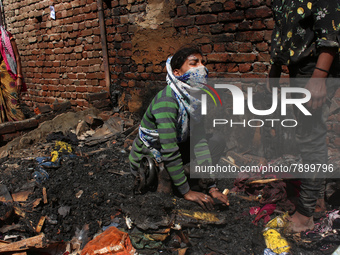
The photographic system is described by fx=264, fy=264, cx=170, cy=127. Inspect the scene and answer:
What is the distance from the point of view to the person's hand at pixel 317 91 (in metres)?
1.89

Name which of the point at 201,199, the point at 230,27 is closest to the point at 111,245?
the point at 201,199

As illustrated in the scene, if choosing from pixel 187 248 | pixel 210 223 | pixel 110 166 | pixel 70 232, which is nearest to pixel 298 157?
pixel 210 223

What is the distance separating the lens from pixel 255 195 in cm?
274

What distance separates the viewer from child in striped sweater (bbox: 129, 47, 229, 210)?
85.4 inches

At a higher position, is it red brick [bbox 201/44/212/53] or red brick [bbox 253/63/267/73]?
red brick [bbox 201/44/212/53]

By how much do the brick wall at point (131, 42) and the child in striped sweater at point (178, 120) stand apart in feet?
4.57

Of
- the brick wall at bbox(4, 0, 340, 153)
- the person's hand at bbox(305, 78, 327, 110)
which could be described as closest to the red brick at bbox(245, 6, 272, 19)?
the brick wall at bbox(4, 0, 340, 153)

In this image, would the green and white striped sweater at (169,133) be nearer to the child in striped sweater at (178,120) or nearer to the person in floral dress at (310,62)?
the child in striped sweater at (178,120)

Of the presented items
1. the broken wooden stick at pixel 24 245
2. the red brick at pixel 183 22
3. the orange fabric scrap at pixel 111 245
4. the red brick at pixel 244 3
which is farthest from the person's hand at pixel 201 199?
the red brick at pixel 183 22

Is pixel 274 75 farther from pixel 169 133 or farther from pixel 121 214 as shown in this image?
pixel 121 214

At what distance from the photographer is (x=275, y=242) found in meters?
2.08

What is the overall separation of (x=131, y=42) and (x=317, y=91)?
3.58 m

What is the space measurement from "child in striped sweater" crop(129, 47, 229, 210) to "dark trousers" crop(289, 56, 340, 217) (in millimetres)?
671

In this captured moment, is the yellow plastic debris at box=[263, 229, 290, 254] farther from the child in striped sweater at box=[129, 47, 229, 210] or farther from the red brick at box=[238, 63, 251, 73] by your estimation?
the red brick at box=[238, 63, 251, 73]
